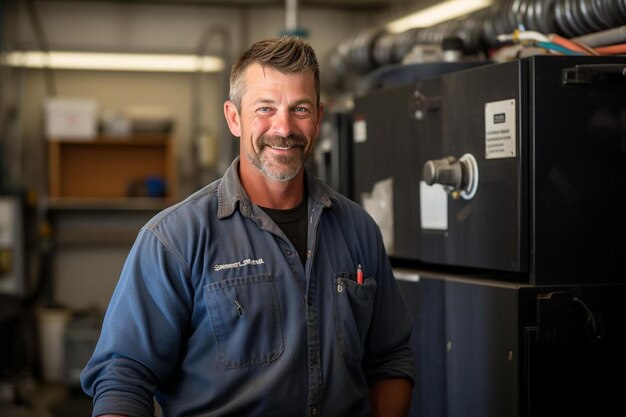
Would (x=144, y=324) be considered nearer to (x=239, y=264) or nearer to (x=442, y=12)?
(x=239, y=264)

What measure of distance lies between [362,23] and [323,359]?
601 centimetres

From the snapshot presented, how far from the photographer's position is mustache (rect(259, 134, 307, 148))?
1.74 m

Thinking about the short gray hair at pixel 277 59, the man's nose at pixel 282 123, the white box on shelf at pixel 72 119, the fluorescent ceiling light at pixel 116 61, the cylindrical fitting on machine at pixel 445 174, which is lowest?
the cylindrical fitting on machine at pixel 445 174

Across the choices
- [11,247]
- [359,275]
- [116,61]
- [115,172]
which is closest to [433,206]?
[359,275]

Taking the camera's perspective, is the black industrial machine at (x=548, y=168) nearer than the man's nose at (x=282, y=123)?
No

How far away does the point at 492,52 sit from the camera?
10.4 feet

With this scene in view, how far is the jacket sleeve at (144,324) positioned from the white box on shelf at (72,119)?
5.05 m

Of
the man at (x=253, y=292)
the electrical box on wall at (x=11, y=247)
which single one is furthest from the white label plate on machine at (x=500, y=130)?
the electrical box on wall at (x=11, y=247)

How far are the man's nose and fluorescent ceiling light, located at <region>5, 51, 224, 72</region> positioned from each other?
5.40m

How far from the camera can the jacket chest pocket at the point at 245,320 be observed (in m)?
1.67

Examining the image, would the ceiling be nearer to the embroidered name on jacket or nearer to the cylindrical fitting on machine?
the cylindrical fitting on machine

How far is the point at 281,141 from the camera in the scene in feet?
5.71

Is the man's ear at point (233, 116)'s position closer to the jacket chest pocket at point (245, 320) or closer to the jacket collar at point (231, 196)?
the jacket collar at point (231, 196)

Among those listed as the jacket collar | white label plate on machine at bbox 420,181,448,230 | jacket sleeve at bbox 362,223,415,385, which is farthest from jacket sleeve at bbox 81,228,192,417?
white label plate on machine at bbox 420,181,448,230
